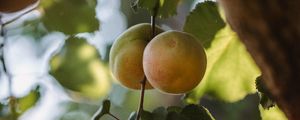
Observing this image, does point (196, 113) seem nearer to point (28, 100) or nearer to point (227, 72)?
point (227, 72)

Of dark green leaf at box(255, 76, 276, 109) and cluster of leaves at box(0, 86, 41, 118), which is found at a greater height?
dark green leaf at box(255, 76, 276, 109)

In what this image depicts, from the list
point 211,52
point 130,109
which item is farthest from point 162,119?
point 130,109

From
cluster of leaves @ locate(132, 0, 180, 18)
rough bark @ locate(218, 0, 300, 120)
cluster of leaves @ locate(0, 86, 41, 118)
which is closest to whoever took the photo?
rough bark @ locate(218, 0, 300, 120)

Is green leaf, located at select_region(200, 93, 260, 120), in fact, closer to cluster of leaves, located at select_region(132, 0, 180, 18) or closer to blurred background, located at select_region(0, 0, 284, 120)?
blurred background, located at select_region(0, 0, 284, 120)

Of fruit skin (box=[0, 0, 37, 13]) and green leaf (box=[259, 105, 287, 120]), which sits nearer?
fruit skin (box=[0, 0, 37, 13])

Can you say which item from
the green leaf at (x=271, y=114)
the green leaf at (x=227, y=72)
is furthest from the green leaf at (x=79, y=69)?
the green leaf at (x=271, y=114)

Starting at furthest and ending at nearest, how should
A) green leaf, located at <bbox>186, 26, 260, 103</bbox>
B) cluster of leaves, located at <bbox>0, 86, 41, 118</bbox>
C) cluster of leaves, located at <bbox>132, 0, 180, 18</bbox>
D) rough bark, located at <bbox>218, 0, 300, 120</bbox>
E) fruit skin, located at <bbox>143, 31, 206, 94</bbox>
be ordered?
cluster of leaves, located at <bbox>0, 86, 41, 118</bbox> < green leaf, located at <bbox>186, 26, 260, 103</bbox> < cluster of leaves, located at <bbox>132, 0, 180, 18</bbox> < fruit skin, located at <bbox>143, 31, 206, 94</bbox> < rough bark, located at <bbox>218, 0, 300, 120</bbox>

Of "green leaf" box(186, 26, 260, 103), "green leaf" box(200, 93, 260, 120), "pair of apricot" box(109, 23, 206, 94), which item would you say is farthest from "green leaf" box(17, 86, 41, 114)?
"green leaf" box(200, 93, 260, 120)

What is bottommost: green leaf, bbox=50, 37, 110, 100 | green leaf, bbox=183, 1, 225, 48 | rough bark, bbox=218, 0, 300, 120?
green leaf, bbox=50, 37, 110, 100
